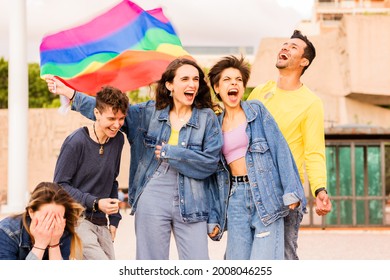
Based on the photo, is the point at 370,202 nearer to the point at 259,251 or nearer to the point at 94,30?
the point at 94,30

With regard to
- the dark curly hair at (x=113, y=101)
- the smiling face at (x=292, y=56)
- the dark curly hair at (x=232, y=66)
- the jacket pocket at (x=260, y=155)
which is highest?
the smiling face at (x=292, y=56)

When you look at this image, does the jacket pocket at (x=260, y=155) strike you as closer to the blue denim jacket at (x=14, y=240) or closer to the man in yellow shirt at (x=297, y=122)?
the man in yellow shirt at (x=297, y=122)

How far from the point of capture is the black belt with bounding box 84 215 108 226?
4680 mm

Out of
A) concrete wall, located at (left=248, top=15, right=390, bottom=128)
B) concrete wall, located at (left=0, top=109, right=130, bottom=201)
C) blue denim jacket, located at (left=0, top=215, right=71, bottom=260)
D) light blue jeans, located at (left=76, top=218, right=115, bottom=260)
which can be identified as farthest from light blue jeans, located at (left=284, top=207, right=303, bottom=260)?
concrete wall, located at (left=0, top=109, right=130, bottom=201)

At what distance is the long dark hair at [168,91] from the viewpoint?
4613 millimetres

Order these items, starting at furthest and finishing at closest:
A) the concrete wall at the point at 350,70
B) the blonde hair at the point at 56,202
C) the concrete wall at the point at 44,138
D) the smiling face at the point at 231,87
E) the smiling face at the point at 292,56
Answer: the concrete wall at the point at 44,138 → the concrete wall at the point at 350,70 → the smiling face at the point at 292,56 → the smiling face at the point at 231,87 → the blonde hair at the point at 56,202

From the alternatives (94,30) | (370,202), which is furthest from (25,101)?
(94,30)

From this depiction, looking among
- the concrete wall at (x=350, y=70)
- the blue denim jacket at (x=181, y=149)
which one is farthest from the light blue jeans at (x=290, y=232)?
the concrete wall at (x=350, y=70)

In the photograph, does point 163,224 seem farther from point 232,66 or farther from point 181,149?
point 232,66

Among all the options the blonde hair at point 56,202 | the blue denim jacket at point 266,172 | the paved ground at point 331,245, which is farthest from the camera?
the paved ground at point 331,245

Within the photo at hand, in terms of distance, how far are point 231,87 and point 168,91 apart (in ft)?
1.42

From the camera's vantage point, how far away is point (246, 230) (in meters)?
4.39

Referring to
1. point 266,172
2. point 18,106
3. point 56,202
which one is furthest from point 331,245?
A: point 18,106

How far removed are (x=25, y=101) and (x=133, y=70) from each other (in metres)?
17.3
